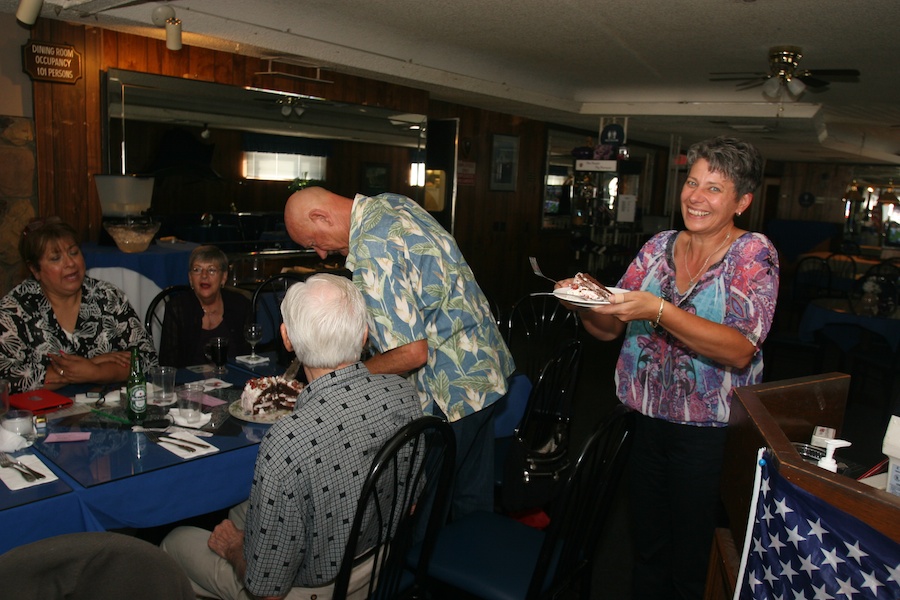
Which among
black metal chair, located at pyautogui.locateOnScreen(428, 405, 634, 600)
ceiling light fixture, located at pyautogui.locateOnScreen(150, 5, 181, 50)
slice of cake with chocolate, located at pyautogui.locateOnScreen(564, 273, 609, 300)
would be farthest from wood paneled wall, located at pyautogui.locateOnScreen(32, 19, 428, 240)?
slice of cake with chocolate, located at pyautogui.locateOnScreen(564, 273, 609, 300)


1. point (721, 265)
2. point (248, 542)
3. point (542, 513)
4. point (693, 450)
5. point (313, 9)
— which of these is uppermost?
point (313, 9)

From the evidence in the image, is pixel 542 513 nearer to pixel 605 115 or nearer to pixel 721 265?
pixel 721 265

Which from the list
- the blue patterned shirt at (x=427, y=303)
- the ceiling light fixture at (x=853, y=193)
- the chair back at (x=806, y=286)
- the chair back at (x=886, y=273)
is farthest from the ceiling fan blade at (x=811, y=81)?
the ceiling light fixture at (x=853, y=193)

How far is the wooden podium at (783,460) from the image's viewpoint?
2.77ft

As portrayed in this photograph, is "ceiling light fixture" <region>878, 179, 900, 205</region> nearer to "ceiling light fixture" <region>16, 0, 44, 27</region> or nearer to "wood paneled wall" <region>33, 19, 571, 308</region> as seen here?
"wood paneled wall" <region>33, 19, 571, 308</region>

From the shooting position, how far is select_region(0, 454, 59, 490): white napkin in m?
1.62

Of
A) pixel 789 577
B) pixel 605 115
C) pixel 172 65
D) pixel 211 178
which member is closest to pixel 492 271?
pixel 605 115

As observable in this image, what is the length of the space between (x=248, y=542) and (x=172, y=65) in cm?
409

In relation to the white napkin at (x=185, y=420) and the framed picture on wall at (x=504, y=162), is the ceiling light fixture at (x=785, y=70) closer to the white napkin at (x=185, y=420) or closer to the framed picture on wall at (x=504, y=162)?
the framed picture on wall at (x=504, y=162)

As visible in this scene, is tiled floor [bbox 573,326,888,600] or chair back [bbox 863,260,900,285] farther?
chair back [bbox 863,260,900,285]

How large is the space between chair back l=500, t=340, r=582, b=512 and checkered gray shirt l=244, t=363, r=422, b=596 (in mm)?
794

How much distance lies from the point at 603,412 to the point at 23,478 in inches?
151

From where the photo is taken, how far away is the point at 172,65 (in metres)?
4.68

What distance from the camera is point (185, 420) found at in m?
2.07
